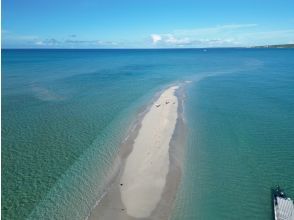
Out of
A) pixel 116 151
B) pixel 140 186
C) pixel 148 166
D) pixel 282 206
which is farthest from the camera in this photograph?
pixel 116 151

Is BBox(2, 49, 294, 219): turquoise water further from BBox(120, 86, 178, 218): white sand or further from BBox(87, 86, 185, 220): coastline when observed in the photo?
BBox(120, 86, 178, 218): white sand

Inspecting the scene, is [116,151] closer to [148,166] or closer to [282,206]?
[148,166]

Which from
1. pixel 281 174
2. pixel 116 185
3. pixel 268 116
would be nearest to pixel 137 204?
pixel 116 185

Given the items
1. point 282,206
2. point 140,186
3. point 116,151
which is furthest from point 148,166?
point 282,206

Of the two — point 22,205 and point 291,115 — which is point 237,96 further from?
point 22,205

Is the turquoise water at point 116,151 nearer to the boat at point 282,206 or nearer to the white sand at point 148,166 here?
Result: the boat at point 282,206
